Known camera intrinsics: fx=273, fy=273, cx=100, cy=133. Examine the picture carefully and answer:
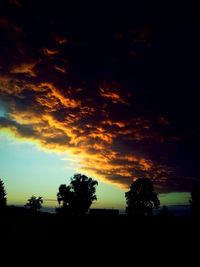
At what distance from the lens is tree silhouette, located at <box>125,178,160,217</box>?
67188 millimetres

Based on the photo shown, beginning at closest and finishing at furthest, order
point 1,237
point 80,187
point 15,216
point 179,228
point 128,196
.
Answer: point 1,237, point 179,228, point 15,216, point 128,196, point 80,187

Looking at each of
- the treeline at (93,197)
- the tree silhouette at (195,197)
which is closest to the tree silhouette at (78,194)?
the treeline at (93,197)

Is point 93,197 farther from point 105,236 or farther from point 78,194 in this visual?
point 105,236

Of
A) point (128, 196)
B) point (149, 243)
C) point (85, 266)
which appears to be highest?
point (128, 196)

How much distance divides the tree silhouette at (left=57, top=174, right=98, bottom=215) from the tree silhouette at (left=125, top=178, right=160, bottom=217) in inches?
529

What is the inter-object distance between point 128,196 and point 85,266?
56.6 m

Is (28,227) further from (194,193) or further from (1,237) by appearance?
(194,193)

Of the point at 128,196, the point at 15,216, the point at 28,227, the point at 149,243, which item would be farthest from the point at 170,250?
the point at 128,196

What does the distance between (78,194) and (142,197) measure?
19.6 m

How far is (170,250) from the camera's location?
14.7 meters

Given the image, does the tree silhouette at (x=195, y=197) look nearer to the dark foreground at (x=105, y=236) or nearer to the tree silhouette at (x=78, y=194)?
the tree silhouette at (x=78, y=194)

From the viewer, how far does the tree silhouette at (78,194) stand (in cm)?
7683

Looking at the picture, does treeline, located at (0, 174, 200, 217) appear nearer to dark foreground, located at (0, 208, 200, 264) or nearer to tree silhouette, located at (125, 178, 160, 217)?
tree silhouette, located at (125, 178, 160, 217)

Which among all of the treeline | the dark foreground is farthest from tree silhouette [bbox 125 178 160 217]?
the dark foreground
